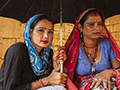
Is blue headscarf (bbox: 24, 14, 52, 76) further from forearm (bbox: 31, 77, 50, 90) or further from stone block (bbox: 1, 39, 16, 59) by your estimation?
stone block (bbox: 1, 39, 16, 59)

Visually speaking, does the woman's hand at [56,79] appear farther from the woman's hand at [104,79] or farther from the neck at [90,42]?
the neck at [90,42]

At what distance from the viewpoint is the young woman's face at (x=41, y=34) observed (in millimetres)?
1362

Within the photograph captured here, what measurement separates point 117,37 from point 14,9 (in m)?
2.08

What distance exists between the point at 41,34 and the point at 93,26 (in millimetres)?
613

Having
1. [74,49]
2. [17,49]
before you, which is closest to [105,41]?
[74,49]

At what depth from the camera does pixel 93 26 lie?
4.90 ft

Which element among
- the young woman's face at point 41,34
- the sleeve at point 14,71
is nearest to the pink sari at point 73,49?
the young woman's face at point 41,34

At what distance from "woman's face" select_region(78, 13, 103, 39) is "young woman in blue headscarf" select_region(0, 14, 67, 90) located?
39 centimetres

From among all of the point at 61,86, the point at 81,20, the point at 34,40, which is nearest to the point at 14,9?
the point at 34,40

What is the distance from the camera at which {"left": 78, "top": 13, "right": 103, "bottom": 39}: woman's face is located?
1483 millimetres

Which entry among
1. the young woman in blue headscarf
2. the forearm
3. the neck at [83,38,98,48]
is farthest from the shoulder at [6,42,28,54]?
the neck at [83,38,98,48]

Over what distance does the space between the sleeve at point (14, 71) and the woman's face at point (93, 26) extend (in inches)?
31.5

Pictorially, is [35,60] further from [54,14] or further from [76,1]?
[76,1]

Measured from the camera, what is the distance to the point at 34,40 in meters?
1.39
